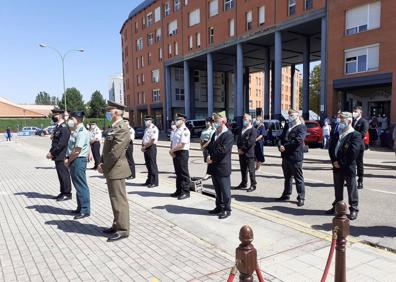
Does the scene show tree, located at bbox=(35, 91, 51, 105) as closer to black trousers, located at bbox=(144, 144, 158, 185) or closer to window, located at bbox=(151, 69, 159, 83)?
window, located at bbox=(151, 69, 159, 83)

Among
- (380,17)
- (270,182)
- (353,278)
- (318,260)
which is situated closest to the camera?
(353,278)

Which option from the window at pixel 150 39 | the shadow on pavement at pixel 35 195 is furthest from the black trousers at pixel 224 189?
the window at pixel 150 39

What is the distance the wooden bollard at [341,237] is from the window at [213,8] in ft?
111

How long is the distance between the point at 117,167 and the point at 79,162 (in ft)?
4.97

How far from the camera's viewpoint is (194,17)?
3722 centimetres

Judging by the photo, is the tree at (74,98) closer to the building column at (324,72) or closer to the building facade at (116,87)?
the building facade at (116,87)

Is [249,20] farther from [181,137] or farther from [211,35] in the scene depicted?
[181,137]

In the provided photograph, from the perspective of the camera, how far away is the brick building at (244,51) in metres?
21.2

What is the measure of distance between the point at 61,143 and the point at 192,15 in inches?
1332

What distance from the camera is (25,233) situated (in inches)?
199

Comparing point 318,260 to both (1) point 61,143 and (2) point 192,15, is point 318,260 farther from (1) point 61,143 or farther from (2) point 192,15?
(2) point 192,15

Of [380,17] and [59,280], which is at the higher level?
[380,17]

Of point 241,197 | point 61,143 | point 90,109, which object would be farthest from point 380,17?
point 90,109

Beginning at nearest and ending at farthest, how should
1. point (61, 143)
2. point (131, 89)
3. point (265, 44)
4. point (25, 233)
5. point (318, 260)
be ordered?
1. point (318, 260)
2. point (25, 233)
3. point (61, 143)
4. point (265, 44)
5. point (131, 89)
